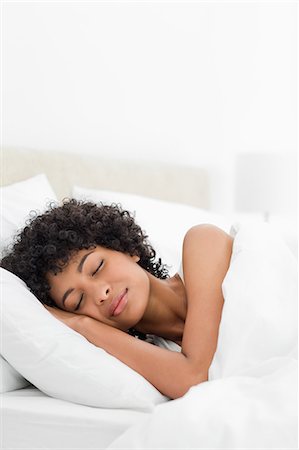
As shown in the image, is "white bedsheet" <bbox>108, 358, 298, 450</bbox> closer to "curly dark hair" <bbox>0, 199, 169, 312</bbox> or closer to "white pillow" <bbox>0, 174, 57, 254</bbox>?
"curly dark hair" <bbox>0, 199, 169, 312</bbox>

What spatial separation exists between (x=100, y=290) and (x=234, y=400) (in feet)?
1.66

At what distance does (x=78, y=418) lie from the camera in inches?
56.0

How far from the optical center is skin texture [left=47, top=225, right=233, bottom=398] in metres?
1.64

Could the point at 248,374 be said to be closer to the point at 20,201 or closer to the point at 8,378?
the point at 8,378

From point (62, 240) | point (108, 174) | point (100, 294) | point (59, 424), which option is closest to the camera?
point (59, 424)

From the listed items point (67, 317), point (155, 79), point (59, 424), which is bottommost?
point (59, 424)

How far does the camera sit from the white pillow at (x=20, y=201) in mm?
2176

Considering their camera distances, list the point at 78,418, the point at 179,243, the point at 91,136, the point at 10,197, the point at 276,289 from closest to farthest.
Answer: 1. the point at 78,418
2. the point at 276,289
3. the point at 10,197
4. the point at 179,243
5. the point at 91,136

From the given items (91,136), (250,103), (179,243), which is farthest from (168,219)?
(250,103)

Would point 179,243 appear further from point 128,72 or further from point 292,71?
point 292,71

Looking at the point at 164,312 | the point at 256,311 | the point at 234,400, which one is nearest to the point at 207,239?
the point at 164,312

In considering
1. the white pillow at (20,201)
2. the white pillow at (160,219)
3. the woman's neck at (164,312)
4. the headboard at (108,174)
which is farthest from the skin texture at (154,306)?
the headboard at (108,174)

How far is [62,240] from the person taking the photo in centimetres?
184

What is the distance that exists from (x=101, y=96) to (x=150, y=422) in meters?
2.37
